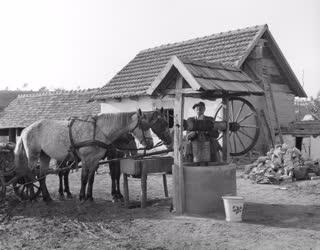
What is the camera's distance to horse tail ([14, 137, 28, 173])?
364 inches

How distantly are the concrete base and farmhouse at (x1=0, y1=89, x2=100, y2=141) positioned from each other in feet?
47.7

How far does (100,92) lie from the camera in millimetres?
19234

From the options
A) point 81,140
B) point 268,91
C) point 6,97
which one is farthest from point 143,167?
point 6,97

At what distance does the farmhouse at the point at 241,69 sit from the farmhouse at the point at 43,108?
11.3 feet

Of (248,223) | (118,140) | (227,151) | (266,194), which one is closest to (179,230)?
(248,223)

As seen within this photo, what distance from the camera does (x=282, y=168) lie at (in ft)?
40.0

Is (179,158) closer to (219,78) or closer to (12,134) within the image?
(219,78)

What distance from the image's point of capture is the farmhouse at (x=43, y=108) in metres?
23.1

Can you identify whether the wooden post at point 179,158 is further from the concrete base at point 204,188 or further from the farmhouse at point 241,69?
the farmhouse at point 241,69

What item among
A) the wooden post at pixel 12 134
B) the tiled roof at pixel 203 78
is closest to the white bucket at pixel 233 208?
the tiled roof at pixel 203 78

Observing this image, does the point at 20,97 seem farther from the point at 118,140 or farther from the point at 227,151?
the point at 227,151

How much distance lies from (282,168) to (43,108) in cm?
1672

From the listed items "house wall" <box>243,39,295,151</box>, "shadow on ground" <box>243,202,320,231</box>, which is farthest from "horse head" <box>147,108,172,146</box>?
"house wall" <box>243,39,295,151</box>

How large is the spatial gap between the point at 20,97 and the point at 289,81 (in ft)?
59.8
